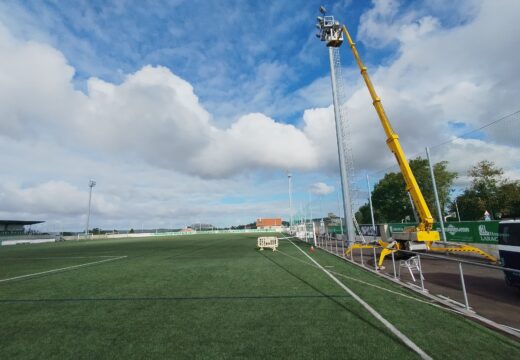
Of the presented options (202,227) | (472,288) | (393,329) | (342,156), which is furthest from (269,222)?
(393,329)

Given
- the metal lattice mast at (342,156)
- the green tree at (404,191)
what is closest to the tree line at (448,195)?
the green tree at (404,191)

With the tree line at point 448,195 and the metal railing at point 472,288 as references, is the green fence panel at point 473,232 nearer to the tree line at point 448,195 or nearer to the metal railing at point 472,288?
the metal railing at point 472,288

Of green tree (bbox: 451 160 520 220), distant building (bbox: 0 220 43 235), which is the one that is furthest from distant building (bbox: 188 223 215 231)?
green tree (bbox: 451 160 520 220)

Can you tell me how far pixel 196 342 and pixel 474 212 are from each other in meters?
57.6

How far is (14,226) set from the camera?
304 feet

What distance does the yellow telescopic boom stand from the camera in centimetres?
1515

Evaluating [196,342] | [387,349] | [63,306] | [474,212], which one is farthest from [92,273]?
[474,212]

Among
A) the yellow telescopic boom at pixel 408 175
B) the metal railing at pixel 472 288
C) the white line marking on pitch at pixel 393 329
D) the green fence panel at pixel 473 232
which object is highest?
the yellow telescopic boom at pixel 408 175

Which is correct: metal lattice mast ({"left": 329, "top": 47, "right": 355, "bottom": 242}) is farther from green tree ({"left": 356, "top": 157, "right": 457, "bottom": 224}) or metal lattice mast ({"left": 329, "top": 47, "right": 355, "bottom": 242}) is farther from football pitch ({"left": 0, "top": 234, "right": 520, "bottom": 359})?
green tree ({"left": 356, "top": 157, "right": 457, "bottom": 224})

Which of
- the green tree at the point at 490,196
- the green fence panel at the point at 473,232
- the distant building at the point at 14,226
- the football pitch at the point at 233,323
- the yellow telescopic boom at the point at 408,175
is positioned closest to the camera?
the football pitch at the point at 233,323

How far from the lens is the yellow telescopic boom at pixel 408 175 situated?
15148 millimetres

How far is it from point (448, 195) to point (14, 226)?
12286cm

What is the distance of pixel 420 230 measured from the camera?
1557 cm

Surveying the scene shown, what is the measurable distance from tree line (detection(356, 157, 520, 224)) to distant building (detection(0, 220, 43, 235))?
327 ft
